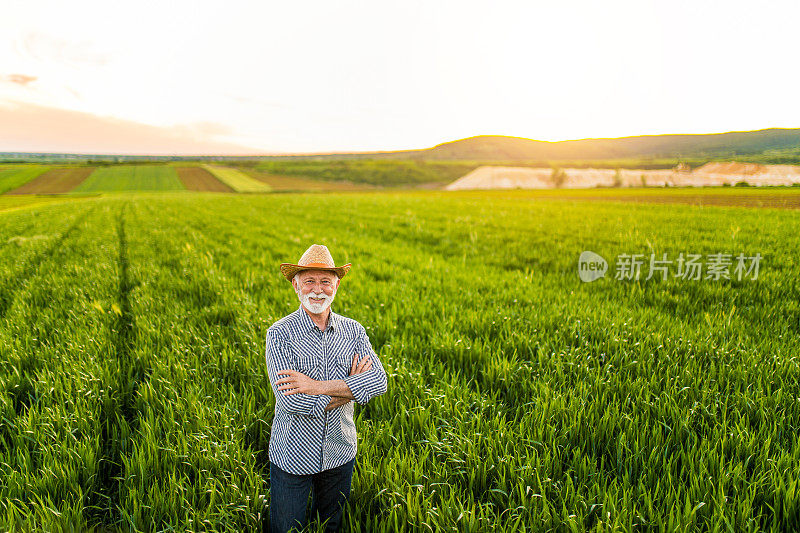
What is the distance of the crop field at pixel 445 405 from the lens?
85.3 inches

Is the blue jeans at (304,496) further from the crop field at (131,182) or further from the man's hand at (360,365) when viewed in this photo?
the crop field at (131,182)

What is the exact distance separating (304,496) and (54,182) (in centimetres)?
9138

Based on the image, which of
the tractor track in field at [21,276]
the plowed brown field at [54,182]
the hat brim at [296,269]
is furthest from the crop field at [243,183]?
the hat brim at [296,269]

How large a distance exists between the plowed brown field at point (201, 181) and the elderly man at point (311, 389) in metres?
75.0

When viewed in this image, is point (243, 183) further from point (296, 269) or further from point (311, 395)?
point (311, 395)

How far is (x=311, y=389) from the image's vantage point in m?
1.94

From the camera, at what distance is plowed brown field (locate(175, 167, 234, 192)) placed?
75.1 meters

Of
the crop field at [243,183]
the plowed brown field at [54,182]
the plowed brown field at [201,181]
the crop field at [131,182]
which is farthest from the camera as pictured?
the plowed brown field at [201,181]

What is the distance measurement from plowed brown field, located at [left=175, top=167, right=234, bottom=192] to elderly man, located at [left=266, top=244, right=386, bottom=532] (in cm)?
7496

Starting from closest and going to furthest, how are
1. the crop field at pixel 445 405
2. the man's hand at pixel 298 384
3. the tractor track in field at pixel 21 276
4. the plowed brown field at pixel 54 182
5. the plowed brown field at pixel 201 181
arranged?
1. the man's hand at pixel 298 384
2. the crop field at pixel 445 405
3. the tractor track in field at pixel 21 276
4. the plowed brown field at pixel 54 182
5. the plowed brown field at pixel 201 181

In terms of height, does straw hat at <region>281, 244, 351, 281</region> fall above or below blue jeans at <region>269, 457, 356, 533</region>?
above

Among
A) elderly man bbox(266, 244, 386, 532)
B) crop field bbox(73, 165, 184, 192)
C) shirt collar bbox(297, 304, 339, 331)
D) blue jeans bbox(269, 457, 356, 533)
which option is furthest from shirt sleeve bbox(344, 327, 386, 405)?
crop field bbox(73, 165, 184, 192)

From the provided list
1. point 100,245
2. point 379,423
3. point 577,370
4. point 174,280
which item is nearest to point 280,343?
point 379,423

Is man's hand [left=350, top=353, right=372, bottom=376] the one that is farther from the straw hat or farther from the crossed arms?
the straw hat
